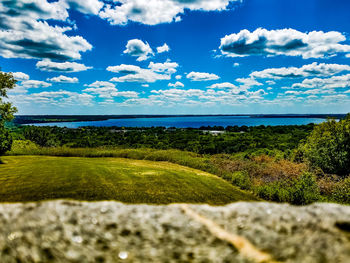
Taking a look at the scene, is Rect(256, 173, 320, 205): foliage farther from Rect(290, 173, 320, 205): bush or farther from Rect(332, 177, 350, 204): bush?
Rect(332, 177, 350, 204): bush

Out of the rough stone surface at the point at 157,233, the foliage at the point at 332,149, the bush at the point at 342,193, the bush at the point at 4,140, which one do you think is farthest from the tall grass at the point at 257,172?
the rough stone surface at the point at 157,233

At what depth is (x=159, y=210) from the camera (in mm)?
1509

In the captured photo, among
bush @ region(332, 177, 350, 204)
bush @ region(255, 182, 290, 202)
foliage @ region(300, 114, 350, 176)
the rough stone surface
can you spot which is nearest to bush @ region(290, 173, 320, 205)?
bush @ region(255, 182, 290, 202)

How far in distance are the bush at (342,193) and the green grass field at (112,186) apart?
18.3ft

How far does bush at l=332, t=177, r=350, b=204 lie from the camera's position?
15.2 m

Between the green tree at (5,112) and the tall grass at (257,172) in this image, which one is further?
the green tree at (5,112)

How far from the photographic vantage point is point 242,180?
1955cm

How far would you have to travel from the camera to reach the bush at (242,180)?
18.7m

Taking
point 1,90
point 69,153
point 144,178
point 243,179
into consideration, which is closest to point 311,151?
point 243,179

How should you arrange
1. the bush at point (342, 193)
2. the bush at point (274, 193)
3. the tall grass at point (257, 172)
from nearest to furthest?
1. the bush at point (342, 193)
2. the bush at point (274, 193)
3. the tall grass at point (257, 172)

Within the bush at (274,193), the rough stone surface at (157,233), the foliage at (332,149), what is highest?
the rough stone surface at (157,233)

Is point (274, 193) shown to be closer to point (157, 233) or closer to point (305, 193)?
point (305, 193)

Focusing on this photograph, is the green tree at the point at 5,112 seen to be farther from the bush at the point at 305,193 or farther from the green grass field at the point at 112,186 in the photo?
the bush at the point at 305,193

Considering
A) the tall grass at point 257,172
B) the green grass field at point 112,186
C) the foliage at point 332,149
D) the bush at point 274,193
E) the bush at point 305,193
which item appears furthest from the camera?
the foliage at point 332,149
